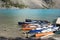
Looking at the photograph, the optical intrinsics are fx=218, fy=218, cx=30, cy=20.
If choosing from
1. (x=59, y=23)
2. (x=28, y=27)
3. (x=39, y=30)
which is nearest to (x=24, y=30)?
(x=28, y=27)

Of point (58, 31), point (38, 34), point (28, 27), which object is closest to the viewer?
point (38, 34)

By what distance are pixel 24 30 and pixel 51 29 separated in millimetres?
6005

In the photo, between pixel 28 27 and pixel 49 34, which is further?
pixel 28 27

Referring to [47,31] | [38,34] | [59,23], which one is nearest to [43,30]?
[47,31]

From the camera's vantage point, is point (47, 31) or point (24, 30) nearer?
point (47, 31)

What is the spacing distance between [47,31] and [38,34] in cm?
405

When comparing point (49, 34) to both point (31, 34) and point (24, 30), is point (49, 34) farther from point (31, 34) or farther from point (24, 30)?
point (24, 30)

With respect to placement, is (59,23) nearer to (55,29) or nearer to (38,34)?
(55,29)

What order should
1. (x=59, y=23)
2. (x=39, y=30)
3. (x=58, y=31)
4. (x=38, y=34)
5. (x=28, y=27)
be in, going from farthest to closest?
(x=59, y=23) → (x=28, y=27) → (x=58, y=31) → (x=39, y=30) → (x=38, y=34)

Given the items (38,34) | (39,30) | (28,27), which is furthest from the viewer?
(28,27)

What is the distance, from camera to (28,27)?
159 ft

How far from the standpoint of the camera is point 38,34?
128 feet

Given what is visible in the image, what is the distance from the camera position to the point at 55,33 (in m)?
44.0

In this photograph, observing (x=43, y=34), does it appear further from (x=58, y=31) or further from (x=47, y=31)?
(x=58, y=31)
